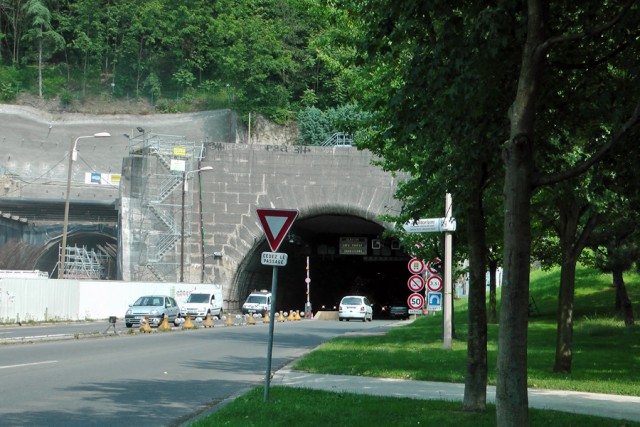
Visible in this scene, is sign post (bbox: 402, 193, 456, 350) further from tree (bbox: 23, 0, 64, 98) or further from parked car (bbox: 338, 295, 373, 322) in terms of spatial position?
tree (bbox: 23, 0, 64, 98)

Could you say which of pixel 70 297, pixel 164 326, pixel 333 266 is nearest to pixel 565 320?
pixel 164 326

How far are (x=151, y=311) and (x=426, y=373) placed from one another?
81.0 ft

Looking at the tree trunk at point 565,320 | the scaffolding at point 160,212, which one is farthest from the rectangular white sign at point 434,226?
the scaffolding at point 160,212

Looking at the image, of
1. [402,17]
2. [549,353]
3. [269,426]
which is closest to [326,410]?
[269,426]

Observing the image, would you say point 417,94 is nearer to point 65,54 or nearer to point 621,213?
point 621,213

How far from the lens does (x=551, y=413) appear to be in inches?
502

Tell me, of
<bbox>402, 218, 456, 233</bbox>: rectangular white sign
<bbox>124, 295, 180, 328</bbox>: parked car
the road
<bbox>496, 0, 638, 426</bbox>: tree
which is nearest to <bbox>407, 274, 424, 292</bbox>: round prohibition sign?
the road

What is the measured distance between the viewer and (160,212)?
205 feet

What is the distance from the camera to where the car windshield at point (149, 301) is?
42081mm

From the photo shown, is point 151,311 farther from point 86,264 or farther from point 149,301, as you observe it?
point 86,264

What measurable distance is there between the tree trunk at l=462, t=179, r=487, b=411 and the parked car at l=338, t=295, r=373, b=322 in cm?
4630

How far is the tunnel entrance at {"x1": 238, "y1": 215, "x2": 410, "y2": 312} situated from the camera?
225 feet

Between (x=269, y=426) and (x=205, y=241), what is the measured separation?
5074 cm

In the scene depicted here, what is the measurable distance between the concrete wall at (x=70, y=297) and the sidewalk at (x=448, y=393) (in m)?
26.1
